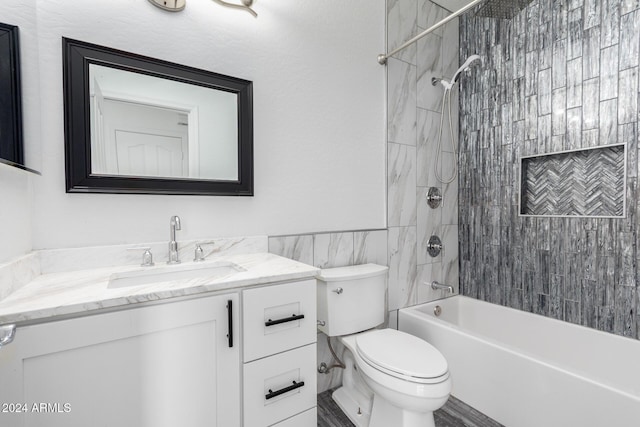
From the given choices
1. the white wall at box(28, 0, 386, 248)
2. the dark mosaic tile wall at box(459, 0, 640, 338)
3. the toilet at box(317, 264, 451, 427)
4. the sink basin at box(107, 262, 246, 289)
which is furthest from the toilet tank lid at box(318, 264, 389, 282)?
the dark mosaic tile wall at box(459, 0, 640, 338)

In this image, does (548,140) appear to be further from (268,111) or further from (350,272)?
(268,111)

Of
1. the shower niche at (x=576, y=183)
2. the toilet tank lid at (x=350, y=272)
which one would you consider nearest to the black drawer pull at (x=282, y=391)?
the toilet tank lid at (x=350, y=272)

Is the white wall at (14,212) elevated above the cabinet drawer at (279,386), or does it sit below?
above

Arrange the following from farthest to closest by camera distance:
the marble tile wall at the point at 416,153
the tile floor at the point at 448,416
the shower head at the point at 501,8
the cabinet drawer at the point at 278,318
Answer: the marble tile wall at the point at 416,153
the shower head at the point at 501,8
the tile floor at the point at 448,416
the cabinet drawer at the point at 278,318

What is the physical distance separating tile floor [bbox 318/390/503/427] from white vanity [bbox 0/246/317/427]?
0.49 m

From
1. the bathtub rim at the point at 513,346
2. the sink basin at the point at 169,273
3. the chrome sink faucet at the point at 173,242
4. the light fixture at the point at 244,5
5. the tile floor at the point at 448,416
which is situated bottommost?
the tile floor at the point at 448,416

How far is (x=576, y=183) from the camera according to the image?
1898 mm

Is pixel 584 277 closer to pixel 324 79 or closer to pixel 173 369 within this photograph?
pixel 324 79

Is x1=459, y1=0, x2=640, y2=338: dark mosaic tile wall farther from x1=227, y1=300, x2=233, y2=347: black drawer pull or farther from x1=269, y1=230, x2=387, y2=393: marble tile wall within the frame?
x1=227, y1=300, x2=233, y2=347: black drawer pull

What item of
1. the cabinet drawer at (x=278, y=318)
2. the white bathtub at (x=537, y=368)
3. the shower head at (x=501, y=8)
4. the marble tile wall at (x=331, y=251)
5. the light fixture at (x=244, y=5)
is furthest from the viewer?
the shower head at (x=501, y=8)

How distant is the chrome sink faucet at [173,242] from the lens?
132 centimetres

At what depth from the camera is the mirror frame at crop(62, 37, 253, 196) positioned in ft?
3.85

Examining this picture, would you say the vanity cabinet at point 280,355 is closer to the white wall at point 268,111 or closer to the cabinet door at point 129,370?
the cabinet door at point 129,370

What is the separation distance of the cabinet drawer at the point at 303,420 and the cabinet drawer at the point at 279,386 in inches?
0.7
